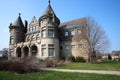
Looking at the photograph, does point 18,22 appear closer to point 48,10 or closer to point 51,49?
point 48,10

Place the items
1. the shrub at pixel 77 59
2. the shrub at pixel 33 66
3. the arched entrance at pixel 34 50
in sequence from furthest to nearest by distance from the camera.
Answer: the arched entrance at pixel 34 50, the shrub at pixel 77 59, the shrub at pixel 33 66

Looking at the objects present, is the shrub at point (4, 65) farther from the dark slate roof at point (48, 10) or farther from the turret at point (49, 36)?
the dark slate roof at point (48, 10)

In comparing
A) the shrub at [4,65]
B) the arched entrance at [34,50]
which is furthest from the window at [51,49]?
the shrub at [4,65]

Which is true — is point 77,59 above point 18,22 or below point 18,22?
below

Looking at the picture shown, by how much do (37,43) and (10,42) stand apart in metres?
14.2

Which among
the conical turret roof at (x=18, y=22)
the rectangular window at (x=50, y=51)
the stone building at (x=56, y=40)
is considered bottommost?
the rectangular window at (x=50, y=51)

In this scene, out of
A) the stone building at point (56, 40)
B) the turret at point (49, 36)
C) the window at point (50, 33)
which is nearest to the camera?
the stone building at point (56, 40)

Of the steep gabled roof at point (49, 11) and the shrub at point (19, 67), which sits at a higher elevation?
the steep gabled roof at point (49, 11)

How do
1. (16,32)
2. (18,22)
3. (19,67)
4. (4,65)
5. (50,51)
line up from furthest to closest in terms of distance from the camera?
(18,22) → (16,32) → (50,51) → (4,65) → (19,67)

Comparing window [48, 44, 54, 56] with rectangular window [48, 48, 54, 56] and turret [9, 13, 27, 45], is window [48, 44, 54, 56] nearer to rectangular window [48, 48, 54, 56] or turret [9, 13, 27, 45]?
rectangular window [48, 48, 54, 56]

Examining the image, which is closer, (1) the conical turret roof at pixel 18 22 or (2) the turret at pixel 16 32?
(2) the turret at pixel 16 32

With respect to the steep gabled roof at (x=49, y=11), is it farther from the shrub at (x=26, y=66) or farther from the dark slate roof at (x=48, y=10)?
the shrub at (x=26, y=66)

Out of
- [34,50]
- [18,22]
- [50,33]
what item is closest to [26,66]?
[50,33]

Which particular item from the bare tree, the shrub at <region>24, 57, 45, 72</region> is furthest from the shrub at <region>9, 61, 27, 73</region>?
the bare tree
